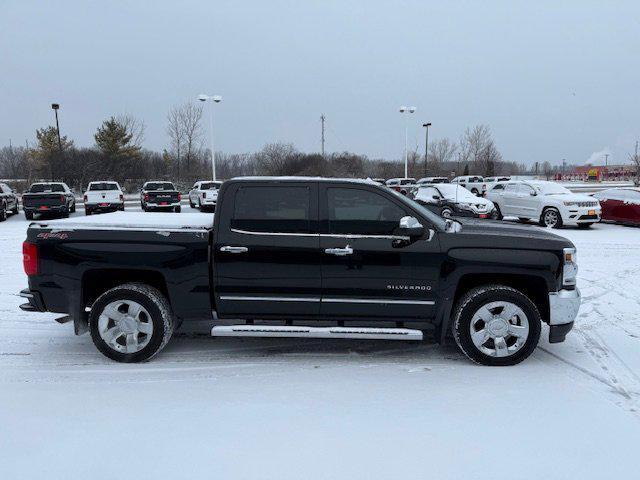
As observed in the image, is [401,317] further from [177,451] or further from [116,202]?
[116,202]

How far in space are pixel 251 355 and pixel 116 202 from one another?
19819 millimetres

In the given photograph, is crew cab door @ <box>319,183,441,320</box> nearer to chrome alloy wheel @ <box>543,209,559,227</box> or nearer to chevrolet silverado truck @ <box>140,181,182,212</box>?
chrome alloy wheel @ <box>543,209,559,227</box>

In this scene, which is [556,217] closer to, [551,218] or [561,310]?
[551,218]

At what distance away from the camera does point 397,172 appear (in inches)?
2778

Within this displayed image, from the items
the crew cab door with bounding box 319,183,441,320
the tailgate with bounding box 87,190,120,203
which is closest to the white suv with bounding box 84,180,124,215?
the tailgate with bounding box 87,190,120,203

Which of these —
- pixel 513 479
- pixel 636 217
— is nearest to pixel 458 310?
pixel 513 479

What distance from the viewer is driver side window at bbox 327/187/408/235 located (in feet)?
16.5

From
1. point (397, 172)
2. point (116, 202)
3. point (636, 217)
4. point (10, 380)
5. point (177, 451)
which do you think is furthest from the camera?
point (397, 172)

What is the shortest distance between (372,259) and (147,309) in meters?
2.17

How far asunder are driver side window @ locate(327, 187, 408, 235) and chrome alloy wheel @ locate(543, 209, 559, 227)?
13753 mm

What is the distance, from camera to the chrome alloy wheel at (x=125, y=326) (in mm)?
5078

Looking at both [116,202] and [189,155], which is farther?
[189,155]

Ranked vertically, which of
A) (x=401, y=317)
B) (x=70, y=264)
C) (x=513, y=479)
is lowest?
(x=513, y=479)

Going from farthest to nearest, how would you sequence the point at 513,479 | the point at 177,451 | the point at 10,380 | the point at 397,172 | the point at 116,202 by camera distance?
the point at 397,172 → the point at 116,202 → the point at 10,380 → the point at 177,451 → the point at 513,479
